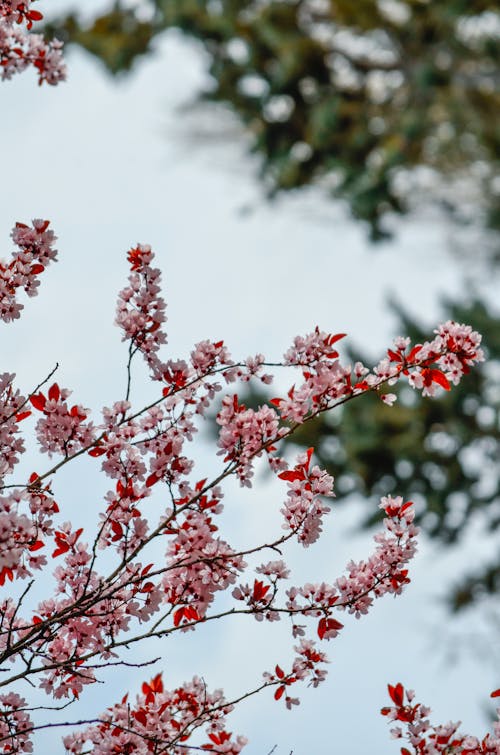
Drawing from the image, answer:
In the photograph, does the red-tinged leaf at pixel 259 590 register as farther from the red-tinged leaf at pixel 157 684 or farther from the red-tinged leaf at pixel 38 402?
the red-tinged leaf at pixel 38 402

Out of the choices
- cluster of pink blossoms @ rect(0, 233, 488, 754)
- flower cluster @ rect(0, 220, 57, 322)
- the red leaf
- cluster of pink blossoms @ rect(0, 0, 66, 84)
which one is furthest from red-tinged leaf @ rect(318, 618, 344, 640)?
cluster of pink blossoms @ rect(0, 0, 66, 84)

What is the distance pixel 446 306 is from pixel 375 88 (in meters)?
3.32

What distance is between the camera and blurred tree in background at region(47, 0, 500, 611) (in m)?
8.44

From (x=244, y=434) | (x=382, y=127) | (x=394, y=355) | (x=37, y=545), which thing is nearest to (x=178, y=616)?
(x=37, y=545)

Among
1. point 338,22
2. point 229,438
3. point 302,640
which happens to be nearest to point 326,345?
point 229,438

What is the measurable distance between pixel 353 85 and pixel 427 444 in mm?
5079

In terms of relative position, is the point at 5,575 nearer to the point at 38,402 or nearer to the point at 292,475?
the point at 38,402

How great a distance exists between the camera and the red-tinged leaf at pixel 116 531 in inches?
97.8

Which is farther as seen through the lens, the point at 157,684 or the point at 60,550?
the point at 157,684

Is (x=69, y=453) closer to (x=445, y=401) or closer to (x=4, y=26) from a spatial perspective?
(x=4, y=26)

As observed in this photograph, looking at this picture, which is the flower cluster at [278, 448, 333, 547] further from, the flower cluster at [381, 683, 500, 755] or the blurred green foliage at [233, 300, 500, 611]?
the blurred green foliage at [233, 300, 500, 611]

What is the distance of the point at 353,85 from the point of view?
33.1 feet

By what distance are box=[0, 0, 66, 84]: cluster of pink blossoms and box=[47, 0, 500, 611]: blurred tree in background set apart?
5932 mm

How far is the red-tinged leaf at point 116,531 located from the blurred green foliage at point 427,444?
566cm
